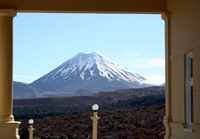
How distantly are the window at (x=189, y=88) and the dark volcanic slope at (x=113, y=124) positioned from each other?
26303 mm

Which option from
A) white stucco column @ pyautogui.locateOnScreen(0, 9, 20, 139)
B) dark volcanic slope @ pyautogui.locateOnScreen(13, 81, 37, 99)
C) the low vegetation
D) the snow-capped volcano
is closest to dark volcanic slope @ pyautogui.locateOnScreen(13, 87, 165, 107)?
the low vegetation

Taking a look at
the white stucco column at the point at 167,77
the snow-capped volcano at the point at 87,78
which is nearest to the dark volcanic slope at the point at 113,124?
the white stucco column at the point at 167,77

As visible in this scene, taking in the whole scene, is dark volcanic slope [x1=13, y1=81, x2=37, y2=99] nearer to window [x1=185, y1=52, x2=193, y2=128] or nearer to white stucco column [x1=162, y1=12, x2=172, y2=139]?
A: white stucco column [x1=162, y1=12, x2=172, y2=139]

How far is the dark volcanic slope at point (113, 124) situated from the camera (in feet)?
115

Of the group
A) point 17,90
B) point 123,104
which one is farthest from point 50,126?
point 17,90

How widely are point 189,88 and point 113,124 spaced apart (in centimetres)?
3146

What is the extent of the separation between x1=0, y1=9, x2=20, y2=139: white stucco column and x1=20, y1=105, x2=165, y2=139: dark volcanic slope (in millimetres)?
26006

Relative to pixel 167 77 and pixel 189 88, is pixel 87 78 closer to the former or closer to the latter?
pixel 167 77

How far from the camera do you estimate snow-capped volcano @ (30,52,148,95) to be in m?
123

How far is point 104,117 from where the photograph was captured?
135 ft

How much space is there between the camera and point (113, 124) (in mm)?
38219

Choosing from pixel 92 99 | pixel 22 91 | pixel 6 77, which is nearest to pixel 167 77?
pixel 6 77

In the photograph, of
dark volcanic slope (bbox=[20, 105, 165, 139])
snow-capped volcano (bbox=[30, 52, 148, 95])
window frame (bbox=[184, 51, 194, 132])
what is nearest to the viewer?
window frame (bbox=[184, 51, 194, 132])

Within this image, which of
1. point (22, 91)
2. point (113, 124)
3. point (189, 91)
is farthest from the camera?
point (22, 91)
